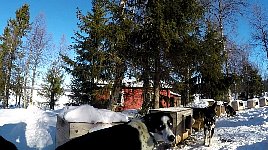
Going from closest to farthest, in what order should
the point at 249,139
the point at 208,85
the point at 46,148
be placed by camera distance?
the point at 46,148
the point at 249,139
the point at 208,85

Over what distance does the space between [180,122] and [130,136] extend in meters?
6.93

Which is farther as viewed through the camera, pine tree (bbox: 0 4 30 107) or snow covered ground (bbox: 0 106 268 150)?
pine tree (bbox: 0 4 30 107)

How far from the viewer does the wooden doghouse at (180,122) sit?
11.4 m

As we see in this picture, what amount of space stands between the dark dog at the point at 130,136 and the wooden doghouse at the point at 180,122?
17.2 feet

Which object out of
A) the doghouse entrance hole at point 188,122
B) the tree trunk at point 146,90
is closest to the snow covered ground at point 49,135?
the doghouse entrance hole at point 188,122

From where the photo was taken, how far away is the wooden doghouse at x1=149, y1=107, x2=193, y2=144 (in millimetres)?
11398

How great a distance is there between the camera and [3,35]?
45.5m

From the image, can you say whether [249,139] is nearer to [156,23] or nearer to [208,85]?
[156,23]

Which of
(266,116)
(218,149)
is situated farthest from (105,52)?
(218,149)

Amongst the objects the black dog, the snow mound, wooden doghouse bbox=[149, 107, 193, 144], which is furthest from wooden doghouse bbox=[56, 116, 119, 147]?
the black dog

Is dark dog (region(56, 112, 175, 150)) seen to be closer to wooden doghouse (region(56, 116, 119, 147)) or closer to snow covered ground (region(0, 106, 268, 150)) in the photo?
wooden doghouse (region(56, 116, 119, 147))

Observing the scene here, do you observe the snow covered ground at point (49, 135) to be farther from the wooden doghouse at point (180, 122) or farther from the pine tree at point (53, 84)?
the pine tree at point (53, 84)

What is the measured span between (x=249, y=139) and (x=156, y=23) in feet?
23.9

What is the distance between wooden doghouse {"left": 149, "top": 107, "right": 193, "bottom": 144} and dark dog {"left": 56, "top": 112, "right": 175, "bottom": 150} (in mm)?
5250
